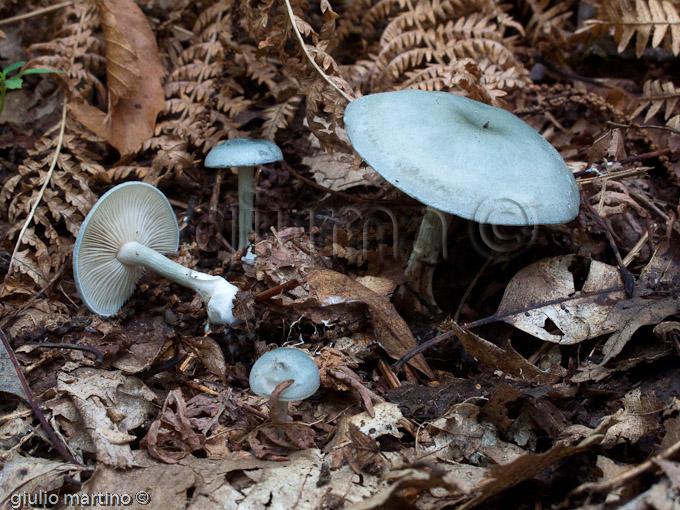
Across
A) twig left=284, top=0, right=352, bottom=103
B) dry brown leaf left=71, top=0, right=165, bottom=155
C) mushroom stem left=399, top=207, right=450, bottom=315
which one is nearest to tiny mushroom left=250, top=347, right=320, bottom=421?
mushroom stem left=399, top=207, right=450, bottom=315

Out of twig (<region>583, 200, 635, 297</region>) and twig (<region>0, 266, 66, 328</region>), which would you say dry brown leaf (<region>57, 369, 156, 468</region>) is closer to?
twig (<region>0, 266, 66, 328</region>)

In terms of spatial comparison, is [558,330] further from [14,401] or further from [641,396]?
[14,401]

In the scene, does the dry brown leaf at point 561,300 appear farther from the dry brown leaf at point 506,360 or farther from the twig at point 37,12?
the twig at point 37,12

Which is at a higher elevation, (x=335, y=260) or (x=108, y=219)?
(x=108, y=219)

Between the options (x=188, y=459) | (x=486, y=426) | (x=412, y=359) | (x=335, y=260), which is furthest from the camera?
(x=335, y=260)

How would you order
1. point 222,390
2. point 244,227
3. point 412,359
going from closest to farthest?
1. point 222,390
2. point 412,359
3. point 244,227

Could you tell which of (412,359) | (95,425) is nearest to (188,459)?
(95,425)

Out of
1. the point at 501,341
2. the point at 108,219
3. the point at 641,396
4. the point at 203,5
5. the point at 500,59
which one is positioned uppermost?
the point at 203,5

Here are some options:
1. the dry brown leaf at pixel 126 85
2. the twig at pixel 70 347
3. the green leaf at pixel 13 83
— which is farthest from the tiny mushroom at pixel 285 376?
the green leaf at pixel 13 83
